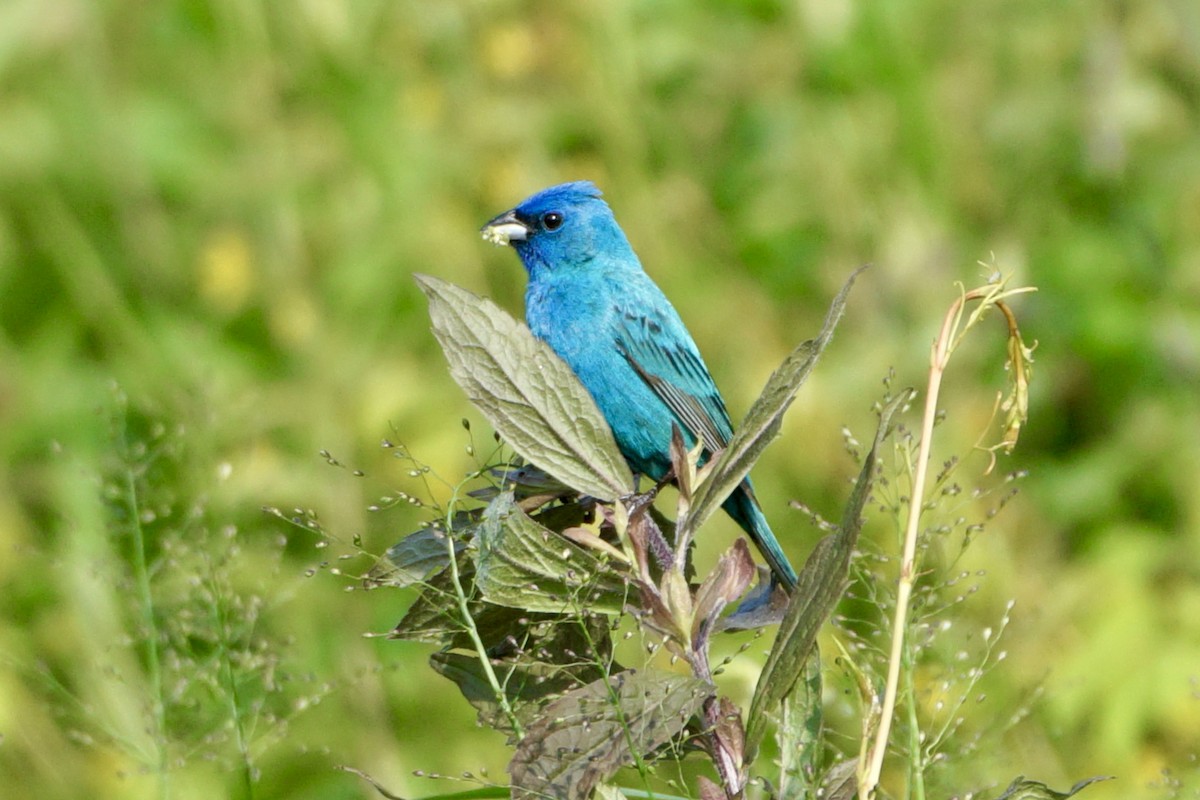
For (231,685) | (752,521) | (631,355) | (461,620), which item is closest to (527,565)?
(461,620)

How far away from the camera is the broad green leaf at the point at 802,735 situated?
1.06 meters

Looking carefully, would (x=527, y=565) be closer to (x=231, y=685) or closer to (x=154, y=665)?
(x=231, y=685)

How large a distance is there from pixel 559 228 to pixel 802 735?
1.58 metres

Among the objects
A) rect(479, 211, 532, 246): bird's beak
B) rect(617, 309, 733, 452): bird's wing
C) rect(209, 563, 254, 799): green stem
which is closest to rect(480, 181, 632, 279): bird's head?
rect(479, 211, 532, 246): bird's beak

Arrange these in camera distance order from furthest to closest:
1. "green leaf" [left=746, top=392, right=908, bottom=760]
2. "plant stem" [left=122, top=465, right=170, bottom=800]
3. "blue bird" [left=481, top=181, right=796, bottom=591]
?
"blue bird" [left=481, top=181, right=796, bottom=591] < "plant stem" [left=122, top=465, right=170, bottom=800] < "green leaf" [left=746, top=392, right=908, bottom=760]

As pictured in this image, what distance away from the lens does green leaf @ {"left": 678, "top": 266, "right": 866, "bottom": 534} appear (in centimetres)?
102

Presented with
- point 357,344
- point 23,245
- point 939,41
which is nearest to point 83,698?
point 357,344

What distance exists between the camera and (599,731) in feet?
3.24

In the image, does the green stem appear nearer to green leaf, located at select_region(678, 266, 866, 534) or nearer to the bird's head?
green leaf, located at select_region(678, 266, 866, 534)

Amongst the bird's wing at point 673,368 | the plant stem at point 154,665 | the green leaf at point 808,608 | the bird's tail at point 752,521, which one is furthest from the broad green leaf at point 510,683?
the bird's wing at point 673,368

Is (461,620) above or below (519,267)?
above

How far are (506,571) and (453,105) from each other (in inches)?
118

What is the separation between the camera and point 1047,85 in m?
4.00

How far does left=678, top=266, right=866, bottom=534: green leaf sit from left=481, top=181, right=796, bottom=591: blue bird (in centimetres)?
105
